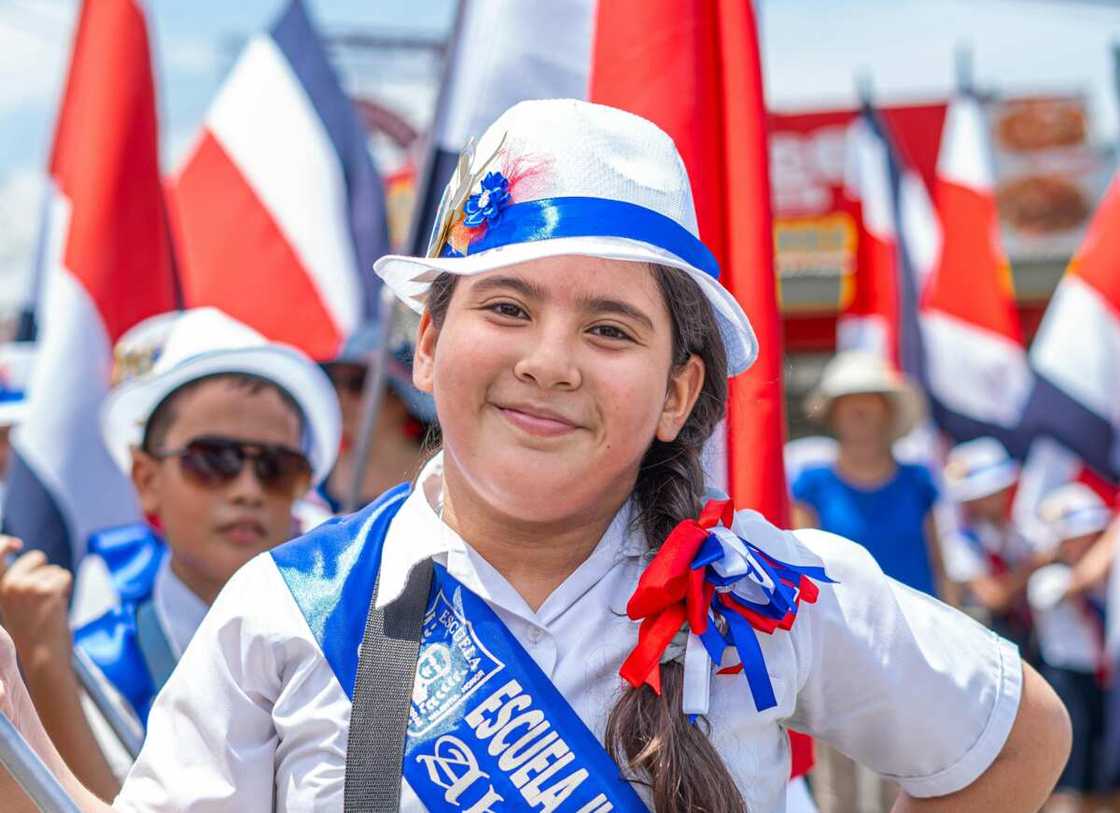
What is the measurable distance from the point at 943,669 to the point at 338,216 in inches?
139

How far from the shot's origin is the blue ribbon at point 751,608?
64.5 inches

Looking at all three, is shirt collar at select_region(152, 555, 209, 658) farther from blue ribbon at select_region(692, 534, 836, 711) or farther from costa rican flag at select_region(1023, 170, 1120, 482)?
costa rican flag at select_region(1023, 170, 1120, 482)

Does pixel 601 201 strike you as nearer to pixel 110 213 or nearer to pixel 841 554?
pixel 841 554

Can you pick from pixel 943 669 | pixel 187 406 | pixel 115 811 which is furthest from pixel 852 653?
pixel 187 406

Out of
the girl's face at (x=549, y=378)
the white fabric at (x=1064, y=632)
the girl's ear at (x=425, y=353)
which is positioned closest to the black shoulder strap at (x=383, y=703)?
the girl's face at (x=549, y=378)

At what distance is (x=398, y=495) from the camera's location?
191cm

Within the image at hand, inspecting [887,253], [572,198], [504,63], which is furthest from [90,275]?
[887,253]

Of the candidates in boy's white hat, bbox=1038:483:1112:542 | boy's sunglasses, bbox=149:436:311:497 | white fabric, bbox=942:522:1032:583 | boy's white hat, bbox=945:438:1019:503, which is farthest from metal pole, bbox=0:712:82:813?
boy's white hat, bbox=945:438:1019:503

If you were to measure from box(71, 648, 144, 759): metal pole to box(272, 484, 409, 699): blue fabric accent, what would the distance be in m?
0.92

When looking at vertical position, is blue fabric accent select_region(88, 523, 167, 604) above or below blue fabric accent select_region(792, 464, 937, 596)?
above

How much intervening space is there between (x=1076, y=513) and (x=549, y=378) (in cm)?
535

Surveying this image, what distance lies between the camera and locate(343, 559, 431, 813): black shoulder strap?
5.12ft

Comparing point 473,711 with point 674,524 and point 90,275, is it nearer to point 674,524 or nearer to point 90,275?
point 674,524

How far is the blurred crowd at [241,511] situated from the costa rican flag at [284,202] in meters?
0.35
